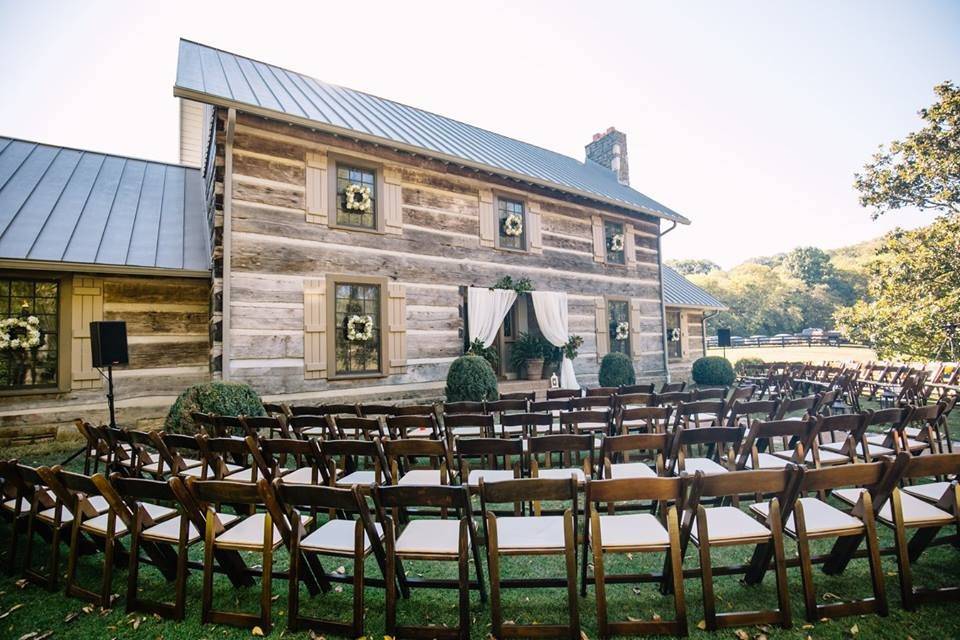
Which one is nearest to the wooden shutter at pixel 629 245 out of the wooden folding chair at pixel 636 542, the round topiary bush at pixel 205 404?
the round topiary bush at pixel 205 404

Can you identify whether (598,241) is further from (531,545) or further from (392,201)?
(531,545)

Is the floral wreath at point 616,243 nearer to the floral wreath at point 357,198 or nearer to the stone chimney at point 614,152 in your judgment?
the stone chimney at point 614,152

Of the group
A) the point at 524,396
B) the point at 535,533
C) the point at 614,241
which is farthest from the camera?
the point at 614,241

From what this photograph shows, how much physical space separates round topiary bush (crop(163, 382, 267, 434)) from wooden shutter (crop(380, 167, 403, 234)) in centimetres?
435

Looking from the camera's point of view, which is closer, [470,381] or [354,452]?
[354,452]

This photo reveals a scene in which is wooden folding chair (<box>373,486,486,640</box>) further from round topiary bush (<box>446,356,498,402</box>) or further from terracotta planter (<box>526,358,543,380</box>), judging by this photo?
terracotta planter (<box>526,358,543,380</box>)

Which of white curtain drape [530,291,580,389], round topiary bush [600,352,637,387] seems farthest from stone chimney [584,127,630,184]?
white curtain drape [530,291,580,389]

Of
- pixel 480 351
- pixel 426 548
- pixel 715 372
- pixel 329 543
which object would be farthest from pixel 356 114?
pixel 715 372

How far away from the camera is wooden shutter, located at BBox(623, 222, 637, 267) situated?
44.8 ft

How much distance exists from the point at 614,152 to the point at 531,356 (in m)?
11.0

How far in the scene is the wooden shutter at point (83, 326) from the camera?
727 centimetres

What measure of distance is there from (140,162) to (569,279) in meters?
11.2

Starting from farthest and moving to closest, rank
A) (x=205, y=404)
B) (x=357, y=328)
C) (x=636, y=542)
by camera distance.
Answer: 1. (x=357, y=328)
2. (x=205, y=404)
3. (x=636, y=542)

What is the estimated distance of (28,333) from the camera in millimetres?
6934
